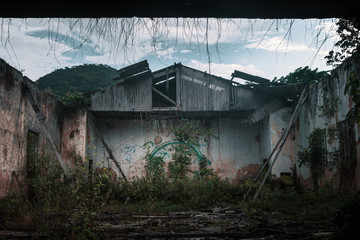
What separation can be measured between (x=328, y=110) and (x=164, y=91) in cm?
729

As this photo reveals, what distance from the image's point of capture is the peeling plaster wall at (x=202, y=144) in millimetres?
14211

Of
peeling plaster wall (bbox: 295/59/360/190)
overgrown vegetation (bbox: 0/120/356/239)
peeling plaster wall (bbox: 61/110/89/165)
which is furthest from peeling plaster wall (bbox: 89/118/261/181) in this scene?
peeling plaster wall (bbox: 295/59/360/190)

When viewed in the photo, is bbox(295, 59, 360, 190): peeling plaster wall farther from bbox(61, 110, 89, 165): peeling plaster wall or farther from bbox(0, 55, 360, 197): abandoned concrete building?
bbox(61, 110, 89, 165): peeling plaster wall

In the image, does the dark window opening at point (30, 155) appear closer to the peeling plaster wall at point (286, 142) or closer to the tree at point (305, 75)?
the peeling plaster wall at point (286, 142)

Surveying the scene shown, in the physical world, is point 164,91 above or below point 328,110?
above

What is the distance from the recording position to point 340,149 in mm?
8578

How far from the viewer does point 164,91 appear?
47.7 feet

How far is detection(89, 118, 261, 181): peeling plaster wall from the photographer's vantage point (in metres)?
14.2

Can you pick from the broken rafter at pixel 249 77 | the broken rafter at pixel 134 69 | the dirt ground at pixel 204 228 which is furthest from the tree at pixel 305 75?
the dirt ground at pixel 204 228

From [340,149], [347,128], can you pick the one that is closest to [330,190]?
[340,149]

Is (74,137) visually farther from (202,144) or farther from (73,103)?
(202,144)

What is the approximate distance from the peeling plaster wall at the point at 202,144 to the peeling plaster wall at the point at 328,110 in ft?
9.77

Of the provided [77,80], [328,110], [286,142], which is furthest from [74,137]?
[77,80]

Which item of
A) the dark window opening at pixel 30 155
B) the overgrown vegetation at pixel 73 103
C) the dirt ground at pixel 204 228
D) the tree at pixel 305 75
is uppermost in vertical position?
the tree at pixel 305 75
